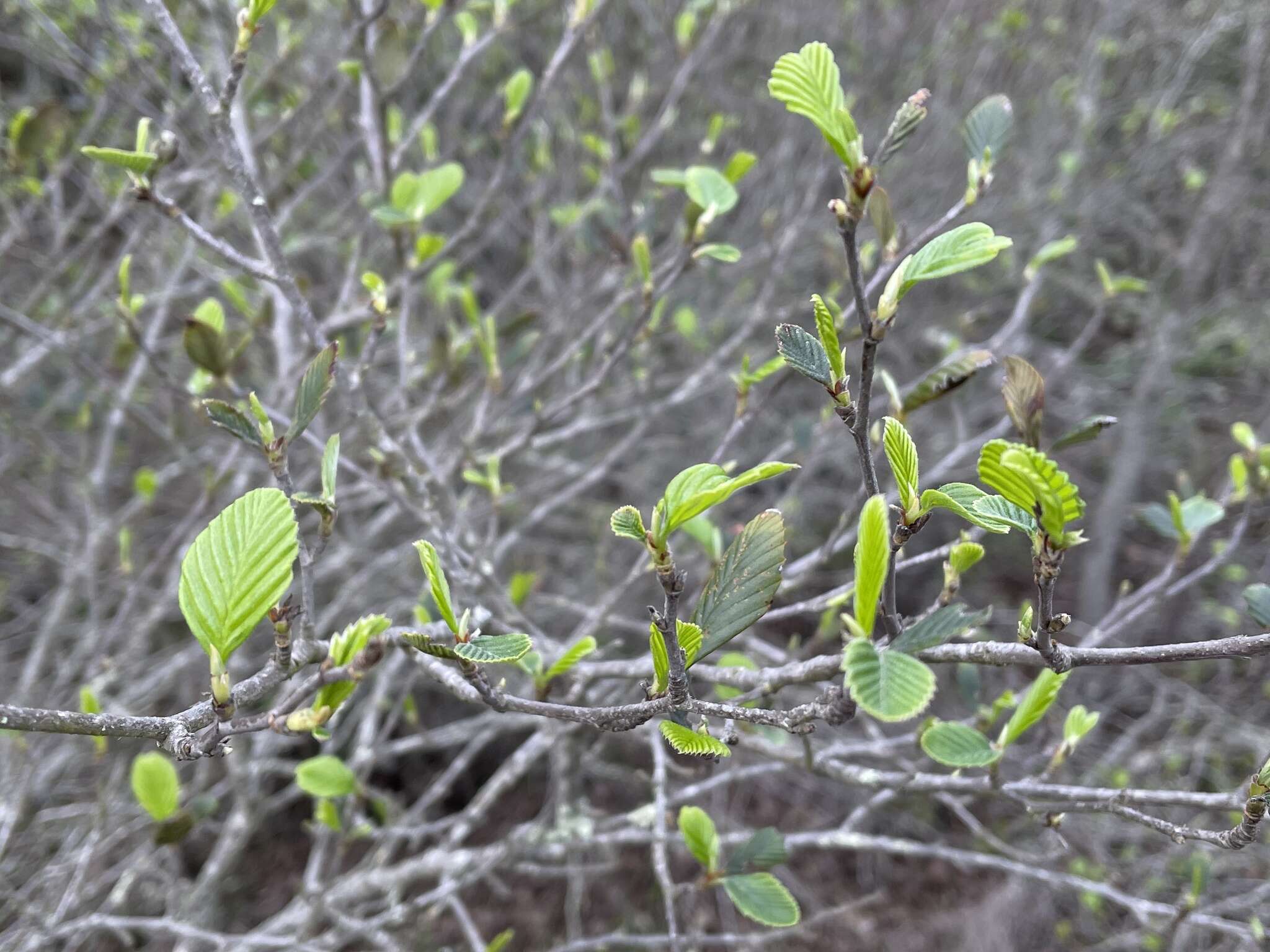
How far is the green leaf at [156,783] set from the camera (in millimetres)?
1104

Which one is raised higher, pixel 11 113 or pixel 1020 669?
pixel 11 113

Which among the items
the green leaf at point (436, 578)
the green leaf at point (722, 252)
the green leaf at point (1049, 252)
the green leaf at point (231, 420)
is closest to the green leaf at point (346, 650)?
the green leaf at point (436, 578)

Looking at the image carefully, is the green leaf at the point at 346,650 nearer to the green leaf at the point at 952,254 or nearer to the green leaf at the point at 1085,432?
the green leaf at the point at 952,254

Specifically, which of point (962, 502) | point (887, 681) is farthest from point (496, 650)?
point (962, 502)

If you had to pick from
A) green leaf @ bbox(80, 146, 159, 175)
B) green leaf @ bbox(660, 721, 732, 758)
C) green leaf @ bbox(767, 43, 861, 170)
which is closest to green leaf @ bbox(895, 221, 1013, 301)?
green leaf @ bbox(767, 43, 861, 170)

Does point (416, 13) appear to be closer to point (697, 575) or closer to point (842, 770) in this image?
point (697, 575)

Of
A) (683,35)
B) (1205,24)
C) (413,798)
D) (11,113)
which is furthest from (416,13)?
(1205,24)

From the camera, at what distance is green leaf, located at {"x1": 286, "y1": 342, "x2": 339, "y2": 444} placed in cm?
80

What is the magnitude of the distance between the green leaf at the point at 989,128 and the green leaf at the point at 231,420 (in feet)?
3.51

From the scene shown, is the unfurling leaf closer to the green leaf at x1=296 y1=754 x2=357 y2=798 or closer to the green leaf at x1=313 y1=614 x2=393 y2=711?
the green leaf at x1=313 y1=614 x2=393 y2=711

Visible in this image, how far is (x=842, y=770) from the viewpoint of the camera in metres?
1.14

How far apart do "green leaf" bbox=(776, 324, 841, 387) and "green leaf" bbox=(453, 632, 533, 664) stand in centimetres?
35

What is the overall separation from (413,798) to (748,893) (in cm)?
238

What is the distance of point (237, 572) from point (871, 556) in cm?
54
